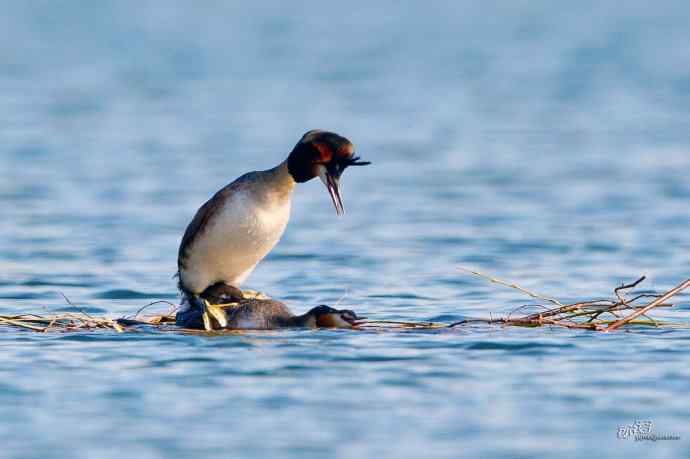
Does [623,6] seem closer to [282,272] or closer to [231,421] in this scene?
[282,272]

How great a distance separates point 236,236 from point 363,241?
7.25 meters

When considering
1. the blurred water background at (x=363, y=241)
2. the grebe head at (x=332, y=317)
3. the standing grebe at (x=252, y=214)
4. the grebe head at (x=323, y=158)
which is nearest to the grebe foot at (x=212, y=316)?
the standing grebe at (x=252, y=214)

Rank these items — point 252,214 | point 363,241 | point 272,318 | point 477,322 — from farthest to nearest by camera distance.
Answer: point 363,241 < point 477,322 < point 272,318 < point 252,214

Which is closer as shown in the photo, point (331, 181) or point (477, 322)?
point (331, 181)

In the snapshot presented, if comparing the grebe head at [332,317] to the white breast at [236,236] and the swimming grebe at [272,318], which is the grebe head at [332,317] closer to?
the swimming grebe at [272,318]

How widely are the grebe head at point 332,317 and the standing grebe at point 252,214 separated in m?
0.26

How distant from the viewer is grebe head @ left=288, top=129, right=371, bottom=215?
498 inches

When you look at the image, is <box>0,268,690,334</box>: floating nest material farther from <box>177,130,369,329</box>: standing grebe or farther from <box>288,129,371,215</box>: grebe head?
<box>288,129,371,215</box>: grebe head

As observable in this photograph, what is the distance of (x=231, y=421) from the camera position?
9977 millimetres

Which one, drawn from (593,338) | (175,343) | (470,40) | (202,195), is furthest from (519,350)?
(470,40)

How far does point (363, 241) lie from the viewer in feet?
65.3

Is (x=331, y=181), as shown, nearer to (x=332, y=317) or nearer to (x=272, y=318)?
(x=332, y=317)

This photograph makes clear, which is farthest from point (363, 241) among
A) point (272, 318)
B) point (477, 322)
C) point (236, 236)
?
point (236, 236)

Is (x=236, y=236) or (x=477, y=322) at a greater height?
(x=236, y=236)
